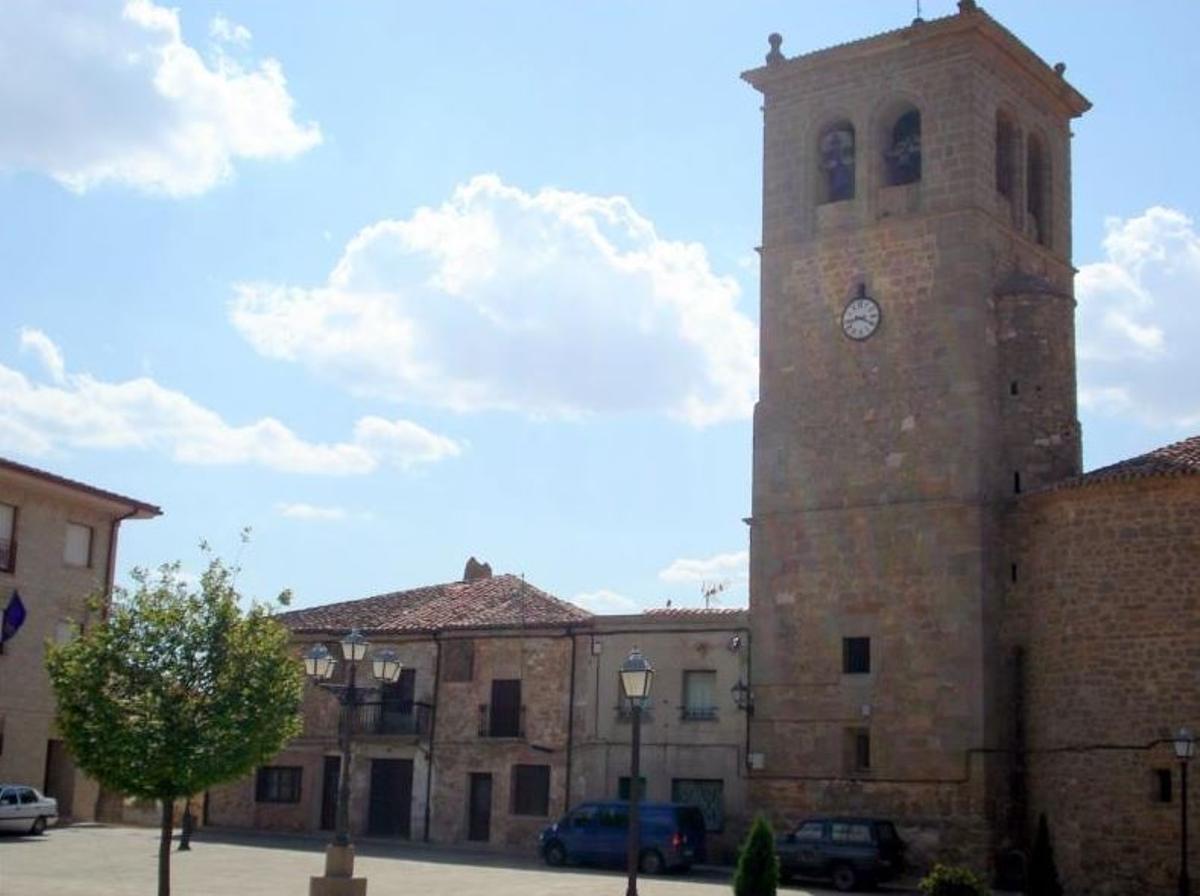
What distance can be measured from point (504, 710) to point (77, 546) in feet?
34.5

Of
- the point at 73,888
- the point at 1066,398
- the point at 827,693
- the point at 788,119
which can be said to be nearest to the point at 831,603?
the point at 827,693

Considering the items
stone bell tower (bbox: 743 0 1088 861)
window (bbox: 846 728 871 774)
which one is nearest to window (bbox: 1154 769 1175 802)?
stone bell tower (bbox: 743 0 1088 861)

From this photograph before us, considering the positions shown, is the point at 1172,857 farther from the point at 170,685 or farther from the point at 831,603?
the point at 170,685

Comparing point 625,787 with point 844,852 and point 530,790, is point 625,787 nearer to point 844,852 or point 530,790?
point 530,790

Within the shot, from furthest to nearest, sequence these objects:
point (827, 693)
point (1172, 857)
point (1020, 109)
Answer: point (1020, 109) → point (827, 693) → point (1172, 857)

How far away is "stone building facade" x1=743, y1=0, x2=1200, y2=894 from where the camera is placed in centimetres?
2695

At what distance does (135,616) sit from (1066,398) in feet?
60.5

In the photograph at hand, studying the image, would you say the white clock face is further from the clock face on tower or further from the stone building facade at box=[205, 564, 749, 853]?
the stone building facade at box=[205, 564, 749, 853]

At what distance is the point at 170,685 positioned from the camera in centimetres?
1914

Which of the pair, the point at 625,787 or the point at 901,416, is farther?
the point at 625,787

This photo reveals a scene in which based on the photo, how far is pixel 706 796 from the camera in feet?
109

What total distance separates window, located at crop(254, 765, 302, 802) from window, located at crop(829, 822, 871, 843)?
52.8 ft

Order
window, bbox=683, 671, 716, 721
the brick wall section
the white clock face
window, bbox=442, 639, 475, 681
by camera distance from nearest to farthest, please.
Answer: the brick wall section
the white clock face
window, bbox=683, 671, 716, 721
window, bbox=442, 639, 475, 681

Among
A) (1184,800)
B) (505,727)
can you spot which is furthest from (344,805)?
(505,727)
